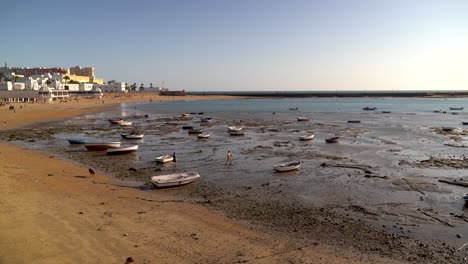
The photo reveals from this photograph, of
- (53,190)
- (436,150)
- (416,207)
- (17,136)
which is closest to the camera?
(416,207)

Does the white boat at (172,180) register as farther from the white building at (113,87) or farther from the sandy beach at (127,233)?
the white building at (113,87)

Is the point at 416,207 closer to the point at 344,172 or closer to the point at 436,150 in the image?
the point at 344,172

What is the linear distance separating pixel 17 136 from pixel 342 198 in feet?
123

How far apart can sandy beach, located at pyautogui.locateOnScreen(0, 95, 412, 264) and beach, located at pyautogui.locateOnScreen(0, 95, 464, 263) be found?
0.03 meters

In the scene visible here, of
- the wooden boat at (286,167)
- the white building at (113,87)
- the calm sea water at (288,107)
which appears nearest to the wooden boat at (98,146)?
the wooden boat at (286,167)

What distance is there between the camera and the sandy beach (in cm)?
1126

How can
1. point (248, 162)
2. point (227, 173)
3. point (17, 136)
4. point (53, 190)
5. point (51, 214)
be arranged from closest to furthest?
point (51, 214) → point (53, 190) → point (227, 173) → point (248, 162) → point (17, 136)

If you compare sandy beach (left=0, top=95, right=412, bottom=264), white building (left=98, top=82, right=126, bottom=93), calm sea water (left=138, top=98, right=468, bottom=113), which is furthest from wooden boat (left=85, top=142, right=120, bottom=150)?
white building (left=98, top=82, right=126, bottom=93)

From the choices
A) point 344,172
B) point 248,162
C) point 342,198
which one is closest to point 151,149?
point 248,162

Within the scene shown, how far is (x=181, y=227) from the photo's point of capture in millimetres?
13930

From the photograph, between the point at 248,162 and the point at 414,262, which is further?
the point at 248,162

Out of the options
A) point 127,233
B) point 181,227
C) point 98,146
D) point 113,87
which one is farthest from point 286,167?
point 113,87

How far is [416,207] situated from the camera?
1727cm

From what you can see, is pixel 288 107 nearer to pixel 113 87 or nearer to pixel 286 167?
pixel 286 167
